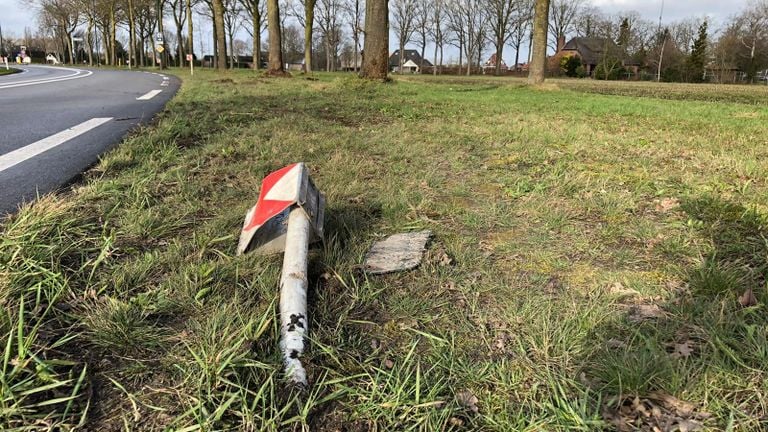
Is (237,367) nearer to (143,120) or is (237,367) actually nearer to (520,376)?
(520,376)

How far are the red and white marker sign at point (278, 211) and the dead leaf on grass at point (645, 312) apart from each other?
1368mm

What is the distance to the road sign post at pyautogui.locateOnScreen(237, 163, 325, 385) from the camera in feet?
5.24

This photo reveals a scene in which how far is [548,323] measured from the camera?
1.71 metres

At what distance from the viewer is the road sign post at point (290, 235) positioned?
5.24 feet

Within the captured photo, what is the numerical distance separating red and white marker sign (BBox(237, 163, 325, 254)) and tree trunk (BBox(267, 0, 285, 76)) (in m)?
18.5

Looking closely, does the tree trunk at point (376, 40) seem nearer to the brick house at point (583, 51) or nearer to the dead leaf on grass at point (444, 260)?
the dead leaf on grass at point (444, 260)

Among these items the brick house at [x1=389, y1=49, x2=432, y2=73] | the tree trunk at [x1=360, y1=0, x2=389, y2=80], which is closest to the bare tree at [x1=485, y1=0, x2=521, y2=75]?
the brick house at [x1=389, y1=49, x2=432, y2=73]

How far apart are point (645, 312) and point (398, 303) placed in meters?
0.97

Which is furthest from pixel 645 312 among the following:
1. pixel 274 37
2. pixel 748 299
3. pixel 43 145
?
pixel 274 37

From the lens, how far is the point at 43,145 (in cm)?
421

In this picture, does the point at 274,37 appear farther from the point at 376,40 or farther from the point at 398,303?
the point at 398,303

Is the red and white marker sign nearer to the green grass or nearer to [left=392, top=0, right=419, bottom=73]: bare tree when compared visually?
the green grass

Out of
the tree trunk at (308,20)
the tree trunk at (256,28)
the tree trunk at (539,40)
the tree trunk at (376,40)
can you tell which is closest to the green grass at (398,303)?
the tree trunk at (376,40)

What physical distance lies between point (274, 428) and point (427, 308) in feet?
2.66
